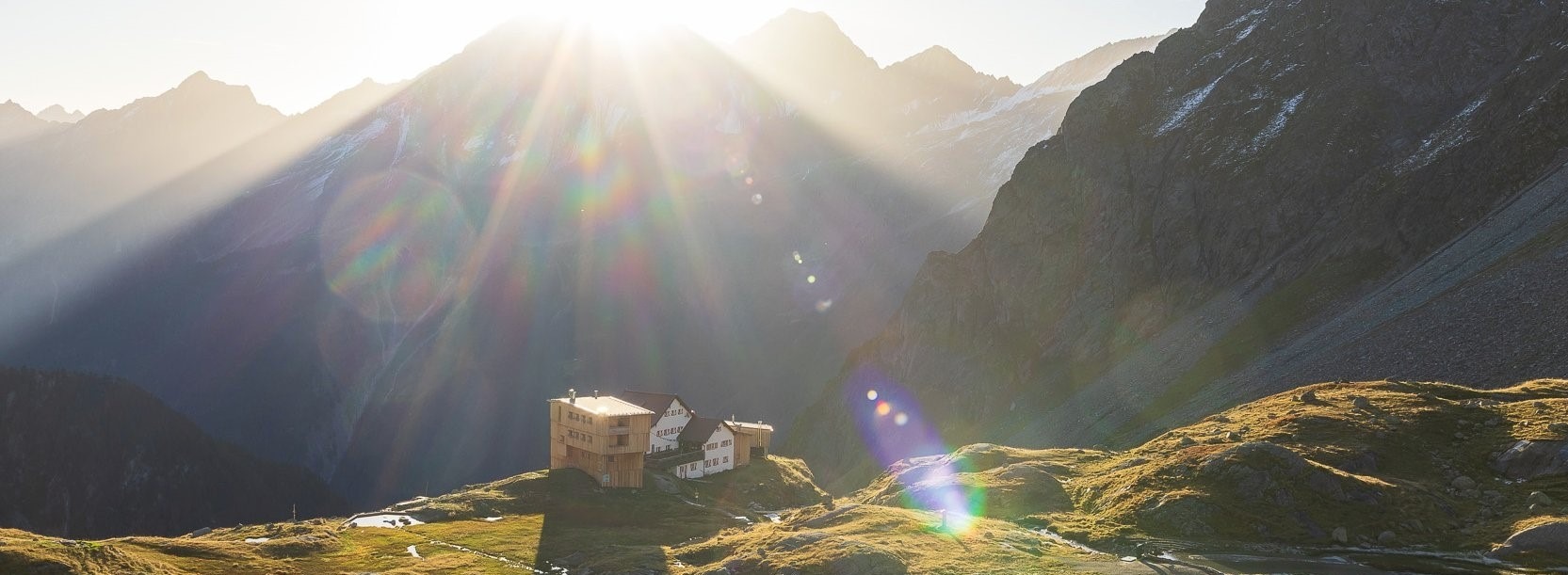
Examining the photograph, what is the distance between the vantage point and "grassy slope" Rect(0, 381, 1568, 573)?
45500 mm

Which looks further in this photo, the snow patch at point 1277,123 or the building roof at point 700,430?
the snow patch at point 1277,123

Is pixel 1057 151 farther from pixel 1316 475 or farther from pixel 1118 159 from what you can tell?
pixel 1316 475

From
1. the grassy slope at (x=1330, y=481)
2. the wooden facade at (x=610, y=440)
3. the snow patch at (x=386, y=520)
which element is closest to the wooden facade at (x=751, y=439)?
the wooden facade at (x=610, y=440)

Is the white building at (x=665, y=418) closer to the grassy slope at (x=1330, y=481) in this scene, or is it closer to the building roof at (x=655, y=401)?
the building roof at (x=655, y=401)

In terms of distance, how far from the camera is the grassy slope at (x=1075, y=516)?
45.5 m

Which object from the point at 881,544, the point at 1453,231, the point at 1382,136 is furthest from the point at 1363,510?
the point at 1382,136

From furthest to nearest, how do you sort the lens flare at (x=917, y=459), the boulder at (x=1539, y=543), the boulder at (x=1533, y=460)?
1. the lens flare at (x=917, y=459)
2. the boulder at (x=1533, y=460)
3. the boulder at (x=1539, y=543)

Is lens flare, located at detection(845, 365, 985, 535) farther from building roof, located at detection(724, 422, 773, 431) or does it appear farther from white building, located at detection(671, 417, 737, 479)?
white building, located at detection(671, 417, 737, 479)

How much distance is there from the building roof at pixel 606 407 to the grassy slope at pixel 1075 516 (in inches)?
331

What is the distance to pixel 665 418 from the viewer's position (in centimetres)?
9906

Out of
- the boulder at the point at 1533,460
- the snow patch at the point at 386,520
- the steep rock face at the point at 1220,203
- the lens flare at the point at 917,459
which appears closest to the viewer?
the boulder at the point at 1533,460

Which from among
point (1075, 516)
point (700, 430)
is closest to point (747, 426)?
point (700, 430)

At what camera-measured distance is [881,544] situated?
156 ft

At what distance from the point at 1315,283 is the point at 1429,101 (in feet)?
142
